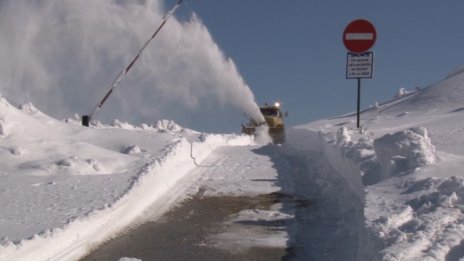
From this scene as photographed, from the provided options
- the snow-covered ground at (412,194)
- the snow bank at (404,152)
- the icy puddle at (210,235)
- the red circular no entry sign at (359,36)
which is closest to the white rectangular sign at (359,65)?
the red circular no entry sign at (359,36)

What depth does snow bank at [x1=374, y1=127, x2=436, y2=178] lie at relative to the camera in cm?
1252

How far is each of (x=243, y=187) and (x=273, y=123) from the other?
25.5 metres

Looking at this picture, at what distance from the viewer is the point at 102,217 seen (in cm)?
1114

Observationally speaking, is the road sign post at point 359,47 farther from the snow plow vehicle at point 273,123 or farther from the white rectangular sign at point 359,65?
the snow plow vehicle at point 273,123

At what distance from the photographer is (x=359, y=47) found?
801 inches

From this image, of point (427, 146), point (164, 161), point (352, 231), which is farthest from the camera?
point (164, 161)

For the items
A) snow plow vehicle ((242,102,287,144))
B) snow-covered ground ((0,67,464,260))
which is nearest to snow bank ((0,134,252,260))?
snow-covered ground ((0,67,464,260))

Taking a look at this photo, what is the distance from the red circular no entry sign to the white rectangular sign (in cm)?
17

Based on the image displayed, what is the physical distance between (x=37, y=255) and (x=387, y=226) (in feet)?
11.7

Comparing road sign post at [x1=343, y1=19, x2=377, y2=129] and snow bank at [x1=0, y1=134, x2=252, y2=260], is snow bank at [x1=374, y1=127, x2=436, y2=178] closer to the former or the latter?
snow bank at [x1=0, y1=134, x2=252, y2=260]

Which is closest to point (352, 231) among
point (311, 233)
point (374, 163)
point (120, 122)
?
point (311, 233)

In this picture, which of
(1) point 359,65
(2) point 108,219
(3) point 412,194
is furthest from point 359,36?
(2) point 108,219

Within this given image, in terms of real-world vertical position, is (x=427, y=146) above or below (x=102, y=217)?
above

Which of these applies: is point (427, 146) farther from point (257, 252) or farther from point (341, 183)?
point (257, 252)
